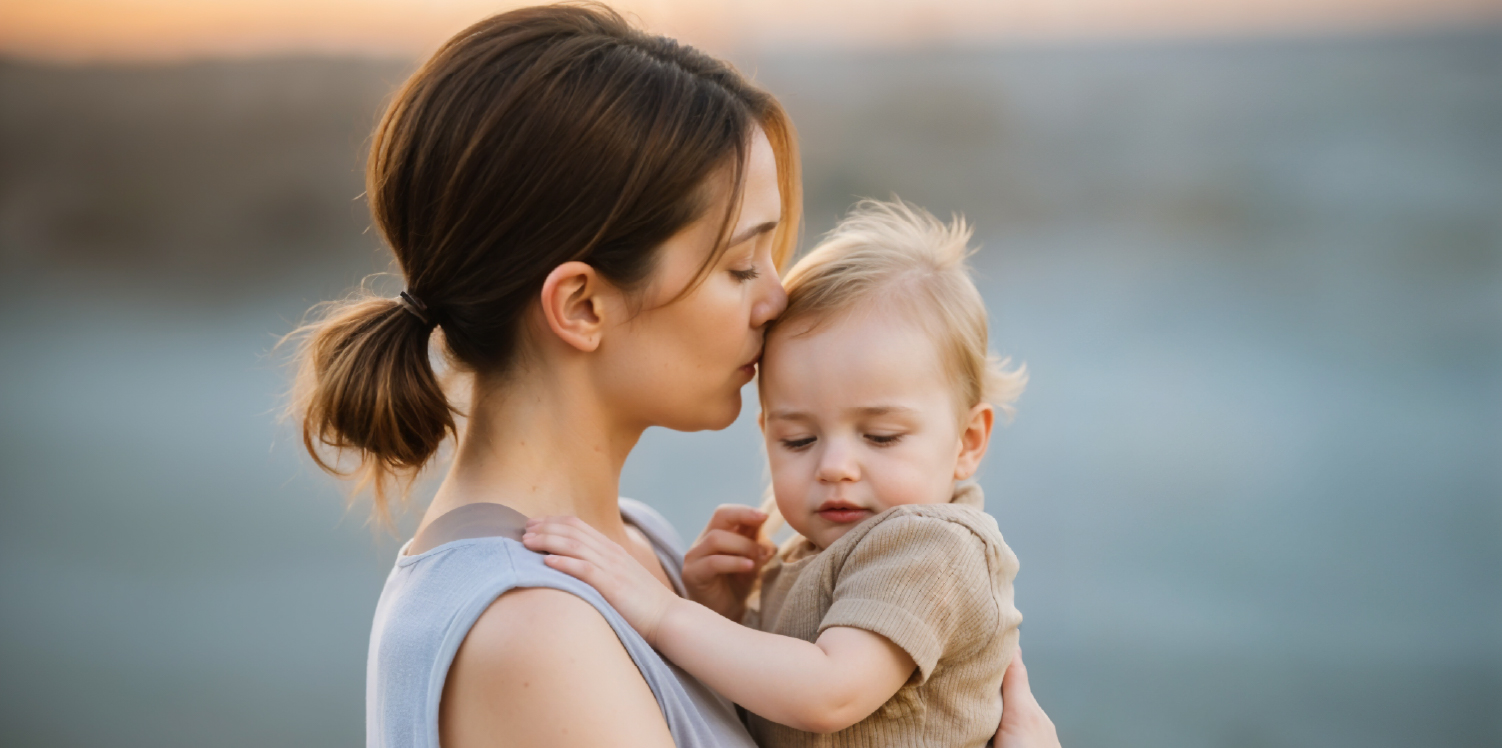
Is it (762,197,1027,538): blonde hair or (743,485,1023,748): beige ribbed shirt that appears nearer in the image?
(743,485,1023,748): beige ribbed shirt

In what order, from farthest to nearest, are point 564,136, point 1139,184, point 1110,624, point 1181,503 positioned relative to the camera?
1. point 1139,184
2. point 1181,503
3. point 1110,624
4. point 564,136

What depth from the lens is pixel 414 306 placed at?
1243mm

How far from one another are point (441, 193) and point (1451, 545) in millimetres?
5746

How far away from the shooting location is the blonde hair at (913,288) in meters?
1.38

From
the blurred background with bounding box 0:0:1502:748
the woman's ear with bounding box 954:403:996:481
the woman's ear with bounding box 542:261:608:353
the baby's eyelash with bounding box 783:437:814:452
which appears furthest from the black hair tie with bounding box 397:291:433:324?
the blurred background with bounding box 0:0:1502:748

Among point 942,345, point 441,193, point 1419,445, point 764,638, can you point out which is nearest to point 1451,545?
point 1419,445

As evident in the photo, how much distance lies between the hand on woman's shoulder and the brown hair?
0.38m

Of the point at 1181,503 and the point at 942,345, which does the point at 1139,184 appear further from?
the point at 942,345

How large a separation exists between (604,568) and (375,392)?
1.22 ft

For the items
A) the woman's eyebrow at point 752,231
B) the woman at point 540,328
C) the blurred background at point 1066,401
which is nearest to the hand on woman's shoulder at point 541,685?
the woman at point 540,328

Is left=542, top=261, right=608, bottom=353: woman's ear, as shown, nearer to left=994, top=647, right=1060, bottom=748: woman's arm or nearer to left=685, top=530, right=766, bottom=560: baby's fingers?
left=685, top=530, right=766, bottom=560: baby's fingers

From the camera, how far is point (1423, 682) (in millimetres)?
4852

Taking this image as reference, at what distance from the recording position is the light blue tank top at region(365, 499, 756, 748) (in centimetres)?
96

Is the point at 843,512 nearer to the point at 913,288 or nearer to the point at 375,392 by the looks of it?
the point at 913,288
